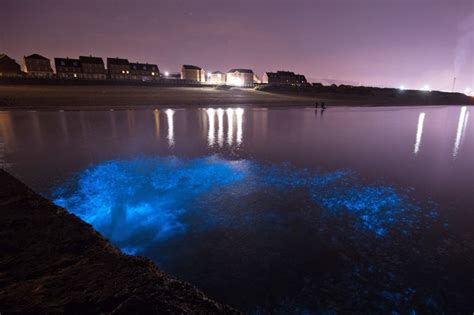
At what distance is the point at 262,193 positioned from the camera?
7.23 m

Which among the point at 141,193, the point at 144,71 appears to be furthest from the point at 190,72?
the point at 141,193

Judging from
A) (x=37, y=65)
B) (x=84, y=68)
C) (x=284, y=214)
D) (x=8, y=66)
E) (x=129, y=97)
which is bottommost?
(x=284, y=214)

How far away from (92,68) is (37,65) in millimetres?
16907

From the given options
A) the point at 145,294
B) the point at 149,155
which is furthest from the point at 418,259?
the point at 149,155

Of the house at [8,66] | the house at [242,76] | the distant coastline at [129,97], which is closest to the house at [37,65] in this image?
the house at [8,66]

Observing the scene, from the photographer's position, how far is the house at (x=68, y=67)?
81.6m

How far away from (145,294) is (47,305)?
0.81 meters

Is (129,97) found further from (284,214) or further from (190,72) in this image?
(190,72)

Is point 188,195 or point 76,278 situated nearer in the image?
point 76,278

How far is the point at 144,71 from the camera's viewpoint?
97938 millimetres

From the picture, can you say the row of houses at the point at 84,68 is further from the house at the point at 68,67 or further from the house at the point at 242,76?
the house at the point at 242,76

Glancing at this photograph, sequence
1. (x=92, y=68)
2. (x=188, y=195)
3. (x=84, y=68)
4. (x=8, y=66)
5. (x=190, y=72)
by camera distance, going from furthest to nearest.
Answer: (x=190, y=72), (x=92, y=68), (x=84, y=68), (x=8, y=66), (x=188, y=195)

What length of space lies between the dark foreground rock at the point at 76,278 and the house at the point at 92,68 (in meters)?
94.5

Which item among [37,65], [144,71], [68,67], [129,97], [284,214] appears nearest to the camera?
[284,214]
